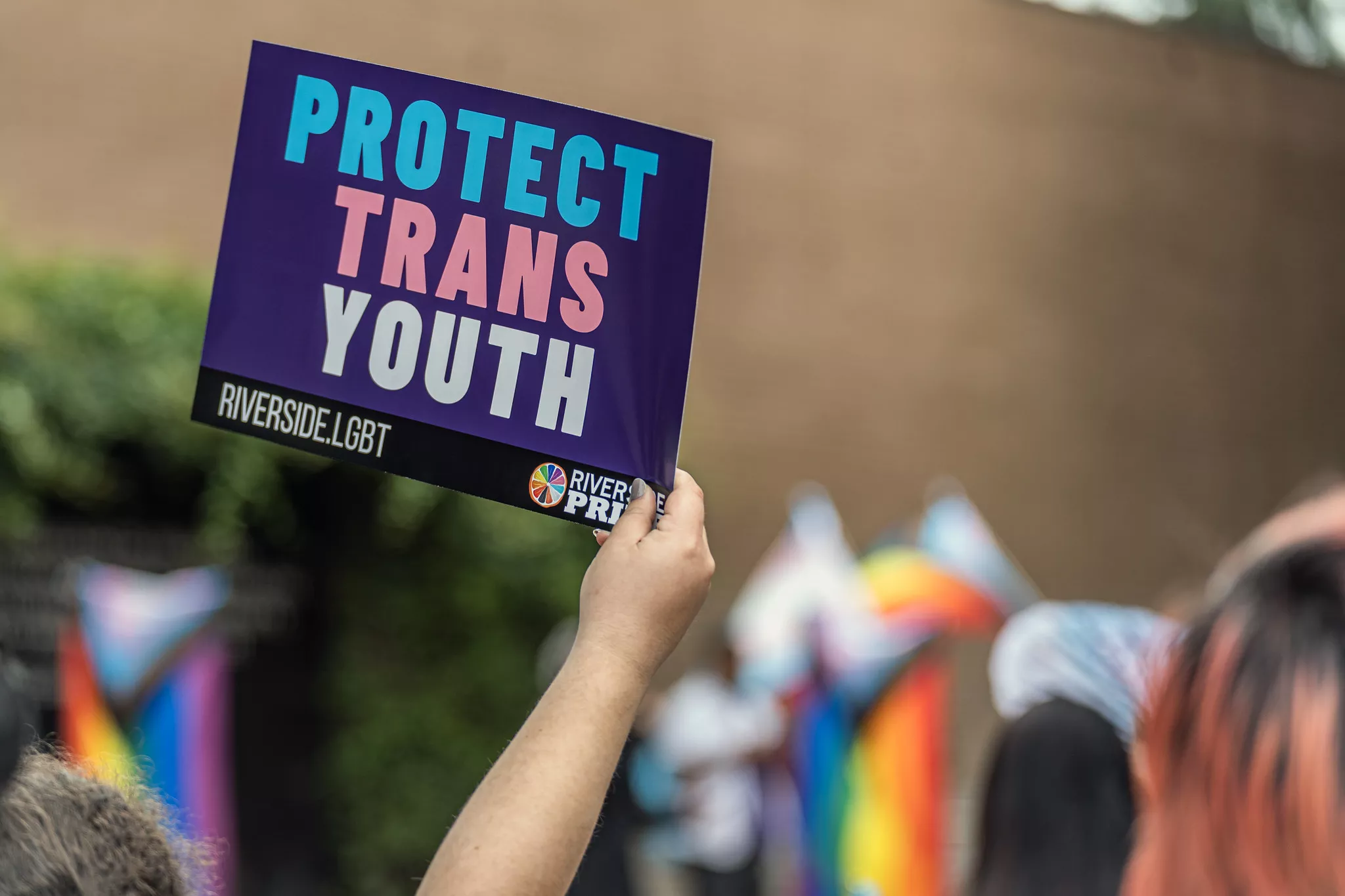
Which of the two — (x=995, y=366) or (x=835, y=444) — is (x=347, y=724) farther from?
(x=995, y=366)

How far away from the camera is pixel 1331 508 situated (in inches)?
44.2

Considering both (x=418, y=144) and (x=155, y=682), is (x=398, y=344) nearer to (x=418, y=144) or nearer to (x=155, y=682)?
(x=418, y=144)

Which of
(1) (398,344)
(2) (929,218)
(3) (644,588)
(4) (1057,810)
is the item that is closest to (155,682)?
(4) (1057,810)

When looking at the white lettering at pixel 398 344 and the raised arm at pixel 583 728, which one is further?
the white lettering at pixel 398 344

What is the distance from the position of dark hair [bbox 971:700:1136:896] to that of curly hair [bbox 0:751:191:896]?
3.95ft

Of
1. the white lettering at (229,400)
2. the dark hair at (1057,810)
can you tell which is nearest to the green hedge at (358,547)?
the dark hair at (1057,810)

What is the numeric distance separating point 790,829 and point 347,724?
2290 mm

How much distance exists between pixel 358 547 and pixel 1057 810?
4404mm

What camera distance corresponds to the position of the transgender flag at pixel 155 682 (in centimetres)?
500

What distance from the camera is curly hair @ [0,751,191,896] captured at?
93cm

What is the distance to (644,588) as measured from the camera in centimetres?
111

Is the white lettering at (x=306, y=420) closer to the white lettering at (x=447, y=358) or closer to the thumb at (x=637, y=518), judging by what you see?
the white lettering at (x=447, y=358)

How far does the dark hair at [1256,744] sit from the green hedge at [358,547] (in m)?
4.54

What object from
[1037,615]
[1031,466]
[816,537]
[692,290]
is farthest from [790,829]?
[692,290]
